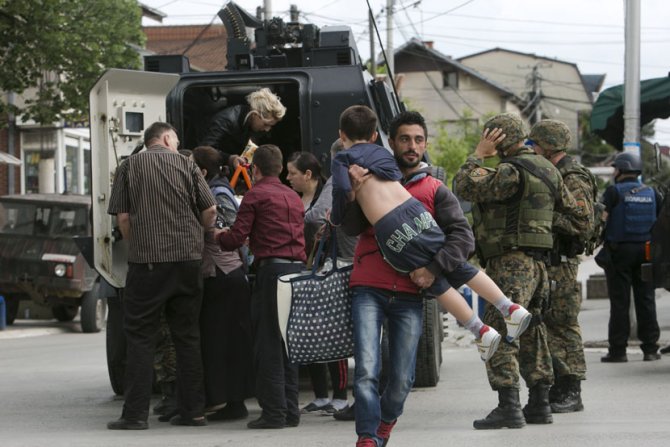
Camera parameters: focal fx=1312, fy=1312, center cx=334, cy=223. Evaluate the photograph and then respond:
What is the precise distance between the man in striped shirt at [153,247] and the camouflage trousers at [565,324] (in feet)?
7.63

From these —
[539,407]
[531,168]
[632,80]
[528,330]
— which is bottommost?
[539,407]

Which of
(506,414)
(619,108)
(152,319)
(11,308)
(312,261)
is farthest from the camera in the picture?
(11,308)

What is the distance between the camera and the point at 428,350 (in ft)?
33.1

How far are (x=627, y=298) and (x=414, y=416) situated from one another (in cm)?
400

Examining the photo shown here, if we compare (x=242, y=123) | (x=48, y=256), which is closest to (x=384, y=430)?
(x=242, y=123)

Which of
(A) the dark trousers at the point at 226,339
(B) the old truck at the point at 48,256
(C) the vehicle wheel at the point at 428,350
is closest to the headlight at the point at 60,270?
(B) the old truck at the point at 48,256

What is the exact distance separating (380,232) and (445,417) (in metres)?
2.49

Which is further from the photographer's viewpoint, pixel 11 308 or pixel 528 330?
pixel 11 308

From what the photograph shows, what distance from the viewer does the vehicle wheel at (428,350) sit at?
997 cm

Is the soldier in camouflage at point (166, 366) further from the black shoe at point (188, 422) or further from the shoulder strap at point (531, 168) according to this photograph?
the shoulder strap at point (531, 168)

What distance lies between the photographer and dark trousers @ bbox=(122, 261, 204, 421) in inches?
324

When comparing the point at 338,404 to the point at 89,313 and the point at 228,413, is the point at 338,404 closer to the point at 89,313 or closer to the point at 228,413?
the point at 228,413

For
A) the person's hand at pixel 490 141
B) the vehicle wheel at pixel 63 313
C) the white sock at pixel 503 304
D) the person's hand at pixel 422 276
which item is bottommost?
the vehicle wheel at pixel 63 313

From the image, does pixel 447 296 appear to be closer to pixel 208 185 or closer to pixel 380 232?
pixel 380 232
